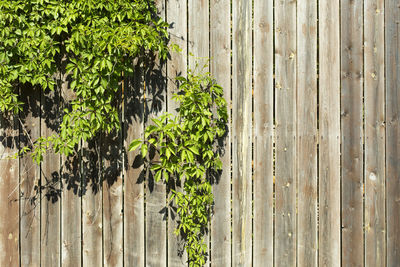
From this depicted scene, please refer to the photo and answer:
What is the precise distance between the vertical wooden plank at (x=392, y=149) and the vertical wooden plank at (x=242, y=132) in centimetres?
91

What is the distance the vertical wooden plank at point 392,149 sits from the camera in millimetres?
2344

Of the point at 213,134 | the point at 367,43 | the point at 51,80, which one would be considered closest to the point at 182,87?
the point at 213,134

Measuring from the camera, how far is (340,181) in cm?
234

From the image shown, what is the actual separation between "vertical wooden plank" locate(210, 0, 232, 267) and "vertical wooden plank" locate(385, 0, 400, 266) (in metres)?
1.05

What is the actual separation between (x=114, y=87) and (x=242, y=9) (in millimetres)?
979

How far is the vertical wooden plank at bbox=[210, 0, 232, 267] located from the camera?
2.33 m

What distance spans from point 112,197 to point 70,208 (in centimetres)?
28

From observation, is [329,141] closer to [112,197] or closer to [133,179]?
[133,179]

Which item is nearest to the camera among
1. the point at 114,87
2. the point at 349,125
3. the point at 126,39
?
the point at 126,39

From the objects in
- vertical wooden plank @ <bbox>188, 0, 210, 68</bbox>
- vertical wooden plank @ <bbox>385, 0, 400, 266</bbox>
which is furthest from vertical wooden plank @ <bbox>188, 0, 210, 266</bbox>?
vertical wooden plank @ <bbox>385, 0, 400, 266</bbox>

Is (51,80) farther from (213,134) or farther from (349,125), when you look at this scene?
(349,125)

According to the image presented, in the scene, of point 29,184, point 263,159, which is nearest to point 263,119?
point 263,159

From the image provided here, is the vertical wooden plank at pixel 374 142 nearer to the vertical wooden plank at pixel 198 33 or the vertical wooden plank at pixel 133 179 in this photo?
the vertical wooden plank at pixel 198 33

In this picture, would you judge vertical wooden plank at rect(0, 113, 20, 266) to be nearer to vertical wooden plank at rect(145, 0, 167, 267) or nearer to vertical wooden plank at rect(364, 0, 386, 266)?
vertical wooden plank at rect(145, 0, 167, 267)
